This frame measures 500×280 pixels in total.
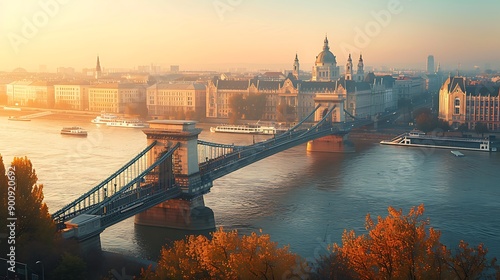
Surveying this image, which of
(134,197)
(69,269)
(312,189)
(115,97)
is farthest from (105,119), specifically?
(69,269)

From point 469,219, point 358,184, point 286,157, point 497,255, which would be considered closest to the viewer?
point 497,255

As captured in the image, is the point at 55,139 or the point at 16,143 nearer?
the point at 16,143

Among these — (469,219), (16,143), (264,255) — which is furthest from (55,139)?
(264,255)

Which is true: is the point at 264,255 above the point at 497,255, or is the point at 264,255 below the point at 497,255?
above

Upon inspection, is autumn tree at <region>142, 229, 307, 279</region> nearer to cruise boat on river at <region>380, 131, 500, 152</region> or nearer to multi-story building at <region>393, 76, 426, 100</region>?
cruise boat on river at <region>380, 131, 500, 152</region>

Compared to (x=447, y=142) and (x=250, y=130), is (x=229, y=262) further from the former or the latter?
Result: (x=250, y=130)

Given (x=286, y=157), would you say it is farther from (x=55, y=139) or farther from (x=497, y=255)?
(x=497, y=255)

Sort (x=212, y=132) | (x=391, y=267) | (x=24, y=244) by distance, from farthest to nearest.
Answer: (x=212, y=132)
(x=24, y=244)
(x=391, y=267)
